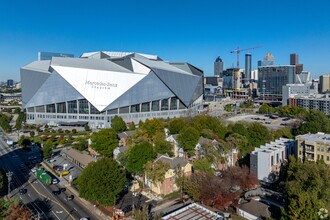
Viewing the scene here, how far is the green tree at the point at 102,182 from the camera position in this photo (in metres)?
21.2

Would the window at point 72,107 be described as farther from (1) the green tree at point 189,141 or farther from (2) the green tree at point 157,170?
(2) the green tree at point 157,170

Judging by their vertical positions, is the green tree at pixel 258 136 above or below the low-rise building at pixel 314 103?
below

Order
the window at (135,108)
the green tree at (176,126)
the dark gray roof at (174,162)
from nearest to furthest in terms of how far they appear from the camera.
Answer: the dark gray roof at (174,162) < the green tree at (176,126) < the window at (135,108)

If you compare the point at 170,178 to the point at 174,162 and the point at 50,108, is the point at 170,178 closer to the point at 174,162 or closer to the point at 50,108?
the point at 174,162

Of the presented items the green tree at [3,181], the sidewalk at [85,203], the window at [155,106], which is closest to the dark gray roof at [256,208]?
the sidewalk at [85,203]

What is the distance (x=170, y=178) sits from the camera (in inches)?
987

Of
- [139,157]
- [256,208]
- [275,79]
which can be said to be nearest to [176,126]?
[139,157]

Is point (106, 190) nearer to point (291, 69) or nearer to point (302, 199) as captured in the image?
point (302, 199)

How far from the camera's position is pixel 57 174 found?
3053cm

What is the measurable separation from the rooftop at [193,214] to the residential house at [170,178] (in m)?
4.07

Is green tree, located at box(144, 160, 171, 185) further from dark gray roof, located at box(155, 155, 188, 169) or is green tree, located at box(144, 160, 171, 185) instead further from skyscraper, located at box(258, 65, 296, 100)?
skyscraper, located at box(258, 65, 296, 100)

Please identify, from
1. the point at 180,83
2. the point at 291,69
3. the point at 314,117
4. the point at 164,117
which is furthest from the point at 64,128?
the point at 291,69

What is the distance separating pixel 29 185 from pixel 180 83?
4668cm

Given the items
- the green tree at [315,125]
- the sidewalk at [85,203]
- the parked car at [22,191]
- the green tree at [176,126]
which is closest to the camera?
the sidewalk at [85,203]
